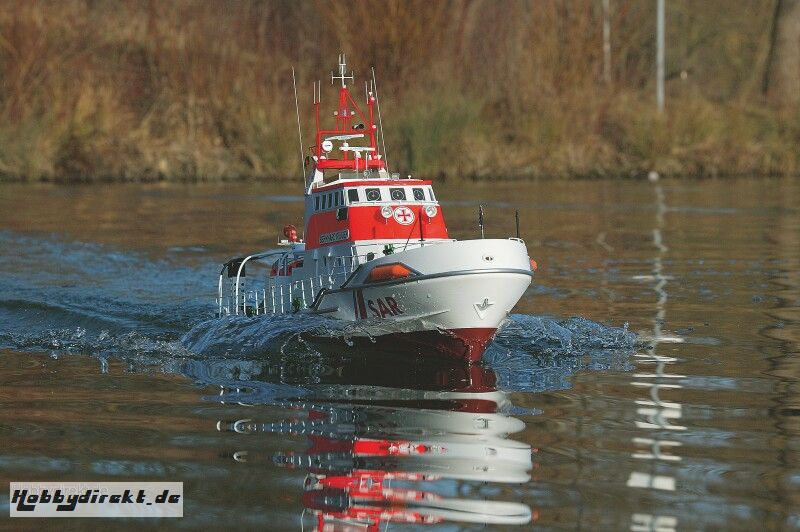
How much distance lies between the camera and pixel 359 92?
44250 mm

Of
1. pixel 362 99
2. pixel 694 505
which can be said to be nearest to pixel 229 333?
pixel 694 505

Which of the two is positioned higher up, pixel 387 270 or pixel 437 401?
pixel 387 270

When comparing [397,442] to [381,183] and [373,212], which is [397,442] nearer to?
[373,212]

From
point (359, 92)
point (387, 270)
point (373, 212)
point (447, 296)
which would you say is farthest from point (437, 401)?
point (359, 92)

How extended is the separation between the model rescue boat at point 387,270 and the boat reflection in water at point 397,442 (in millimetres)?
434

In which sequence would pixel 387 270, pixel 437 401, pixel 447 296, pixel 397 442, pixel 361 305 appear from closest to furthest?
1. pixel 397 442
2. pixel 437 401
3. pixel 447 296
4. pixel 387 270
5. pixel 361 305

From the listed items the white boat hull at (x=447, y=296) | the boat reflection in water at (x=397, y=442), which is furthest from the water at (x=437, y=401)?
the white boat hull at (x=447, y=296)

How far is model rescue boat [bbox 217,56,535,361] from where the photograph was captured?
13000mm

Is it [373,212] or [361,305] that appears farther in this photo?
[373,212]

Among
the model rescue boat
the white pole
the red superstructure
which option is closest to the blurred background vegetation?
the white pole

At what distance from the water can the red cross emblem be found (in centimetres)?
135

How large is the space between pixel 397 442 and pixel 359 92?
115ft

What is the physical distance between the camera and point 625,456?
9.30 m

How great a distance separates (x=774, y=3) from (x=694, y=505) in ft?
188
